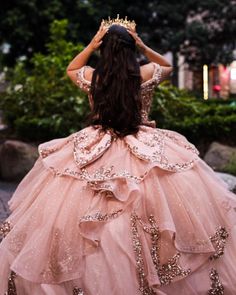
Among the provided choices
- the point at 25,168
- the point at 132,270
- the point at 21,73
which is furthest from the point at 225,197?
the point at 21,73

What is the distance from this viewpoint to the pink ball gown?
407cm

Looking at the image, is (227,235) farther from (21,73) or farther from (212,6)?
(212,6)

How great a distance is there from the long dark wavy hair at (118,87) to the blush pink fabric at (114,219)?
3.9 inches

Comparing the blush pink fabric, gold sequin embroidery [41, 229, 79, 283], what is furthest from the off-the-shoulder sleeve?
gold sequin embroidery [41, 229, 79, 283]

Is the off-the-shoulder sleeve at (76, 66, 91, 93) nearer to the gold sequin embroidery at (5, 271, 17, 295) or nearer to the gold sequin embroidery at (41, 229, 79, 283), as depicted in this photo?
the gold sequin embroidery at (41, 229, 79, 283)

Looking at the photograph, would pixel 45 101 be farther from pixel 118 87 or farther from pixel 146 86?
pixel 118 87

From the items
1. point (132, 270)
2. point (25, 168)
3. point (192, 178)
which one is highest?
point (192, 178)

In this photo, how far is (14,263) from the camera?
4090 mm

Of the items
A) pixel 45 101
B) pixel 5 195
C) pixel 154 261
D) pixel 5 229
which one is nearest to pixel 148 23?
pixel 45 101

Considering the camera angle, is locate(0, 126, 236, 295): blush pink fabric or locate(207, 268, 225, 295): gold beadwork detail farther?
locate(207, 268, 225, 295): gold beadwork detail

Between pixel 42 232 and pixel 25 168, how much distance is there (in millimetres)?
7505

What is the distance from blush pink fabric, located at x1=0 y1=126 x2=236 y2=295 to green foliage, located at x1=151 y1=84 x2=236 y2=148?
8.01 m

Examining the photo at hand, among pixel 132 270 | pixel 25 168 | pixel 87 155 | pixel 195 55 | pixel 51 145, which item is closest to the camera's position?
pixel 132 270

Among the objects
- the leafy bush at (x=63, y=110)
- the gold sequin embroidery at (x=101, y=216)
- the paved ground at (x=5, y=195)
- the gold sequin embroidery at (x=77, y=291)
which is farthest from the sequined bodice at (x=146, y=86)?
the leafy bush at (x=63, y=110)
